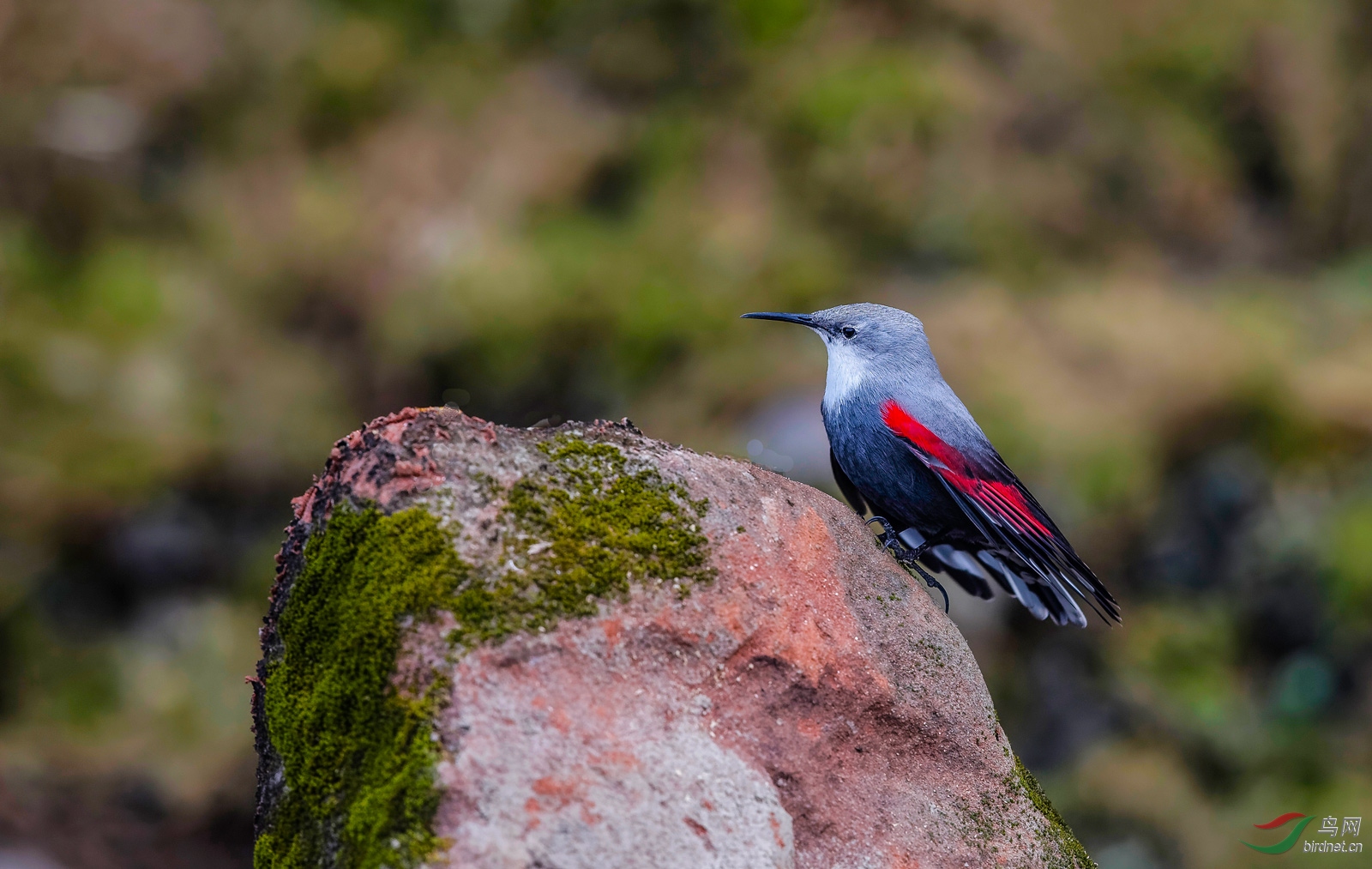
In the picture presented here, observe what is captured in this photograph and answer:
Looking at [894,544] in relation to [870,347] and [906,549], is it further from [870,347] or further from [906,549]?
[870,347]

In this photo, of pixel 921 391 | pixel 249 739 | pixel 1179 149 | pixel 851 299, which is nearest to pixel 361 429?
pixel 921 391

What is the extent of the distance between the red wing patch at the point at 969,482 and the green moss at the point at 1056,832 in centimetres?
89

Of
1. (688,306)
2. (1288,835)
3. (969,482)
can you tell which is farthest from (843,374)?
(1288,835)

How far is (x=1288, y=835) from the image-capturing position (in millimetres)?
6738

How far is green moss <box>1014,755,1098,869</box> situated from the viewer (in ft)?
10.7

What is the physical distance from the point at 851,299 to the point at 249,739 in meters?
5.31

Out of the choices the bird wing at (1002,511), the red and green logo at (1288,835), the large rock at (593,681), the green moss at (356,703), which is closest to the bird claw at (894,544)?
the bird wing at (1002,511)

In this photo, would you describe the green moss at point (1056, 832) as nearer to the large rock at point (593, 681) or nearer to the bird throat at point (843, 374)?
the large rock at point (593, 681)

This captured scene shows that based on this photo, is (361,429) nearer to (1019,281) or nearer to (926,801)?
(926,801)

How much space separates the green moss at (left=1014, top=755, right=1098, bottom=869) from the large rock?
0.10ft

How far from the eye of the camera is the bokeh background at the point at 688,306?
7074 millimetres

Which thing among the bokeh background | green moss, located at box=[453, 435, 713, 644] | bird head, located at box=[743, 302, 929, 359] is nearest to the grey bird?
bird head, located at box=[743, 302, 929, 359]

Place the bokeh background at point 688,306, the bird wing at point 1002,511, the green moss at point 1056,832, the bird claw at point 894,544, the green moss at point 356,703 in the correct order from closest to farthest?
the green moss at point 356,703 → the green moss at point 1056,832 → the bird wing at point 1002,511 → the bird claw at point 894,544 → the bokeh background at point 688,306

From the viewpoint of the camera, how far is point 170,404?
25.1ft
